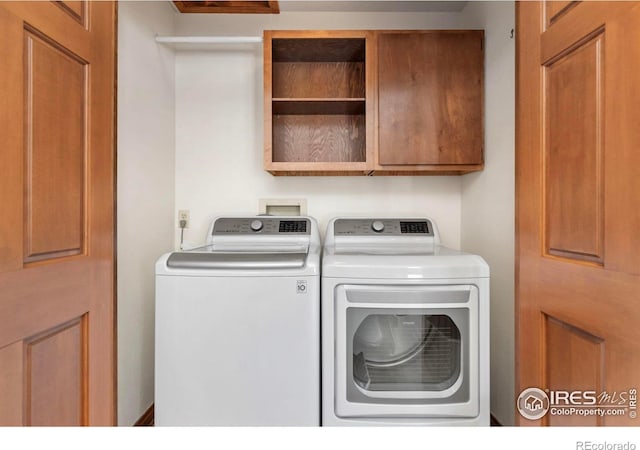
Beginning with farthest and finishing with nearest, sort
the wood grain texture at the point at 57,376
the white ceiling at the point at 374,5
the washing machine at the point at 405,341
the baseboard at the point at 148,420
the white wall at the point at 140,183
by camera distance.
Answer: the white ceiling at the point at 374,5 < the baseboard at the point at 148,420 < the white wall at the point at 140,183 < the washing machine at the point at 405,341 < the wood grain texture at the point at 57,376

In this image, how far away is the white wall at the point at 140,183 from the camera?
5.32ft

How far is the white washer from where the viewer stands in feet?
4.71

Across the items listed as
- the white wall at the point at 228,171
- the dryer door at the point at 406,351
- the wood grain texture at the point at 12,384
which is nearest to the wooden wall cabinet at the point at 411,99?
the white wall at the point at 228,171

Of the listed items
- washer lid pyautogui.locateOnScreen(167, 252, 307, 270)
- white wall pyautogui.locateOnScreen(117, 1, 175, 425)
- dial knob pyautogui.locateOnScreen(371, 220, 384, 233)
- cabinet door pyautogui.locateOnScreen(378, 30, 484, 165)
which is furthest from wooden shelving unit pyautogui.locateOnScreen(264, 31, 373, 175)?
washer lid pyautogui.locateOnScreen(167, 252, 307, 270)

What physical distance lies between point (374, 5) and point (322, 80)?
0.52 meters

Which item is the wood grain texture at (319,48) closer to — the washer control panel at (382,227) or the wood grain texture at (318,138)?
the wood grain texture at (318,138)

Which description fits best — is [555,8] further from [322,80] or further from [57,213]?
[322,80]

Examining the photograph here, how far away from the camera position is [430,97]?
186 cm

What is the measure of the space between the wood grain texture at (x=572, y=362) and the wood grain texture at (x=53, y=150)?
4.04ft

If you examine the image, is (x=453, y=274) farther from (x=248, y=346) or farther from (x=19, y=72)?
(x=19, y=72)

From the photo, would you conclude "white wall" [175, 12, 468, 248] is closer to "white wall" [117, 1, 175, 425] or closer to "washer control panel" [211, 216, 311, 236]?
"white wall" [117, 1, 175, 425]

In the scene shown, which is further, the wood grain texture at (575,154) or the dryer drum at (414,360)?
the dryer drum at (414,360)

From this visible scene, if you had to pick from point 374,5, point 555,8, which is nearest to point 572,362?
point 555,8

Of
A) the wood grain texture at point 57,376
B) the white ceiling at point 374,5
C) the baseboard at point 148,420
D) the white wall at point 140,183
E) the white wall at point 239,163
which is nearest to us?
the wood grain texture at point 57,376
